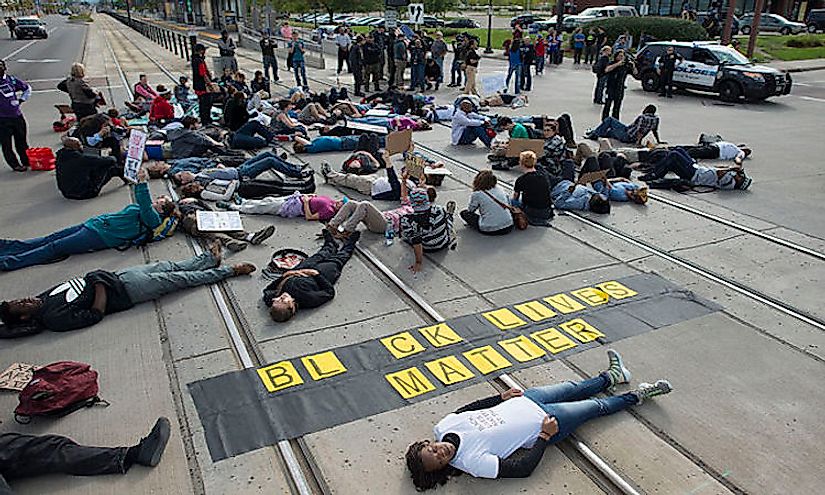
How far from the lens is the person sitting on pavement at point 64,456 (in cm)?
425

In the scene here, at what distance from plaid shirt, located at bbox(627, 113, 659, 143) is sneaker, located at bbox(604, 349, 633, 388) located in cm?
935

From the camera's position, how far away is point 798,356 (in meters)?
5.84

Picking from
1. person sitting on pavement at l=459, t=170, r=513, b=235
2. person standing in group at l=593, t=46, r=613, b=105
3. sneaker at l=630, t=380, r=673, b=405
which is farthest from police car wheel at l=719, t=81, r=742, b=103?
sneaker at l=630, t=380, r=673, b=405

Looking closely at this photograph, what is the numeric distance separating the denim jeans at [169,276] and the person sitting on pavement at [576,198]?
17.2 feet

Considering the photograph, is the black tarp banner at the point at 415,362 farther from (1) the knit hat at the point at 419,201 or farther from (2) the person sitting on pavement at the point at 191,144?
(2) the person sitting on pavement at the point at 191,144

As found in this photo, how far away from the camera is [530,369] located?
5605 millimetres

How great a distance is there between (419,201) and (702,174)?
5.94m

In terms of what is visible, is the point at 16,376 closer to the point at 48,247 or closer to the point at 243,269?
the point at 243,269

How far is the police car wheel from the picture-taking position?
1958cm

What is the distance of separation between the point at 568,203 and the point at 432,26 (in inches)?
1983

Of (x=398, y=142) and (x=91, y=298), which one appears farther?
(x=398, y=142)

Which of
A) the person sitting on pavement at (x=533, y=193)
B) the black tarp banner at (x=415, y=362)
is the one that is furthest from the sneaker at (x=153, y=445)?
the person sitting on pavement at (x=533, y=193)

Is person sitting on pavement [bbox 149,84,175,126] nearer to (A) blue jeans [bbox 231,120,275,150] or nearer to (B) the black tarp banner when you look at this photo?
(A) blue jeans [bbox 231,120,275,150]

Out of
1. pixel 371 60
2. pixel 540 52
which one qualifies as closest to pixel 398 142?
pixel 371 60
